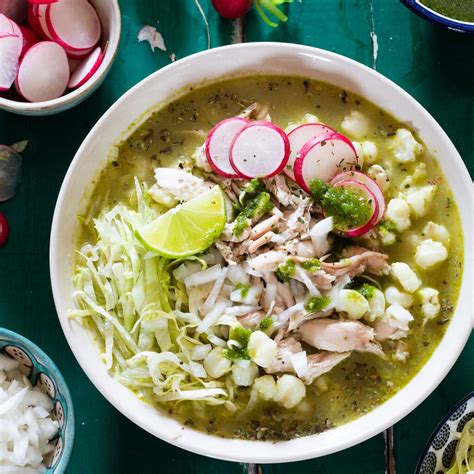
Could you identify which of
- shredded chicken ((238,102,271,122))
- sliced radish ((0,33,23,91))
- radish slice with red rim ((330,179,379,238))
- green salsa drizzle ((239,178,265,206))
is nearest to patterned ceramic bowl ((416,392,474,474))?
radish slice with red rim ((330,179,379,238))

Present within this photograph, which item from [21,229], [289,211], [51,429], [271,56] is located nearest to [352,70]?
[271,56]

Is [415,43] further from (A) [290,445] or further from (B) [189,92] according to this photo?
(A) [290,445]

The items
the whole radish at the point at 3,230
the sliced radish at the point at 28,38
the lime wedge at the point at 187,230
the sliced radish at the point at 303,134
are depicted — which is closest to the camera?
the lime wedge at the point at 187,230

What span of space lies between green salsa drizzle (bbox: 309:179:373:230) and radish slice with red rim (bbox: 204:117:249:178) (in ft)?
0.96

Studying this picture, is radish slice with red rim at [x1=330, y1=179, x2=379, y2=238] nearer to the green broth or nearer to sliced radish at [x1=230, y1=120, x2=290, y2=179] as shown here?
sliced radish at [x1=230, y1=120, x2=290, y2=179]

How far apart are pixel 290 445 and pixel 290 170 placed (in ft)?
3.26

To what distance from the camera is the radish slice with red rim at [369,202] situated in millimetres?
2869

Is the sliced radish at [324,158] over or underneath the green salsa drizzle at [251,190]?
over

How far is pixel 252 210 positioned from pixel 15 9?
1.20 metres

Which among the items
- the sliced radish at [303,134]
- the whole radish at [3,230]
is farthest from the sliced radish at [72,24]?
the sliced radish at [303,134]

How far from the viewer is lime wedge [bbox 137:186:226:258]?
2.82 metres

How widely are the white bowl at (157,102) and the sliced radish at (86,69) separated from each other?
0.60ft

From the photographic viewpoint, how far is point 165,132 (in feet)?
10.0

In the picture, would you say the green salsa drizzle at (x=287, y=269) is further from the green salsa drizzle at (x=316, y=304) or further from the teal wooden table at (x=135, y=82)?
the teal wooden table at (x=135, y=82)
